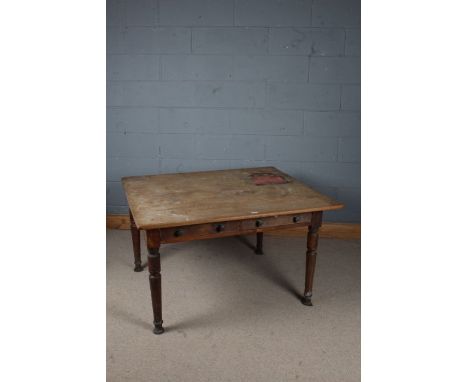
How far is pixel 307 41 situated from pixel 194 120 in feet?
3.38

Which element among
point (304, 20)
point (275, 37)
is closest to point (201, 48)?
point (275, 37)

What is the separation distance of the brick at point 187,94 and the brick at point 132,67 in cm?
5

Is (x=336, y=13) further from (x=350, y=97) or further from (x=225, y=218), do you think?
(x=225, y=218)

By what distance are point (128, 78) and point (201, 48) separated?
0.60 m

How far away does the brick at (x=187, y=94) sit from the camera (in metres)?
3.19

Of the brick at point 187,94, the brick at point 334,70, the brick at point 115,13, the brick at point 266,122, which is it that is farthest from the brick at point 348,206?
the brick at point 115,13

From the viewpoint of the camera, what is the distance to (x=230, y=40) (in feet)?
10.2

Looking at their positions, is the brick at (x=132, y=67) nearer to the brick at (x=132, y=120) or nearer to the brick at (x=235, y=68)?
the brick at (x=235, y=68)

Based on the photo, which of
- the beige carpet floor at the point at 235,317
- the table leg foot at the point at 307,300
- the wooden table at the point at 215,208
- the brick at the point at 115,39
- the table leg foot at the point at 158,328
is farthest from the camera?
the brick at the point at 115,39

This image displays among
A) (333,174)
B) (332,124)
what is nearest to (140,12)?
(332,124)

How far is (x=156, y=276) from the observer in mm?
2037

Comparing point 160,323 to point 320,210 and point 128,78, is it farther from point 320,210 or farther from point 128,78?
point 128,78

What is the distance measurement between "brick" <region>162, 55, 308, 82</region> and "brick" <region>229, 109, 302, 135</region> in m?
0.25

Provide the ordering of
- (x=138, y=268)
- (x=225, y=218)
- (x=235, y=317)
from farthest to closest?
1. (x=138, y=268)
2. (x=235, y=317)
3. (x=225, y=218)
